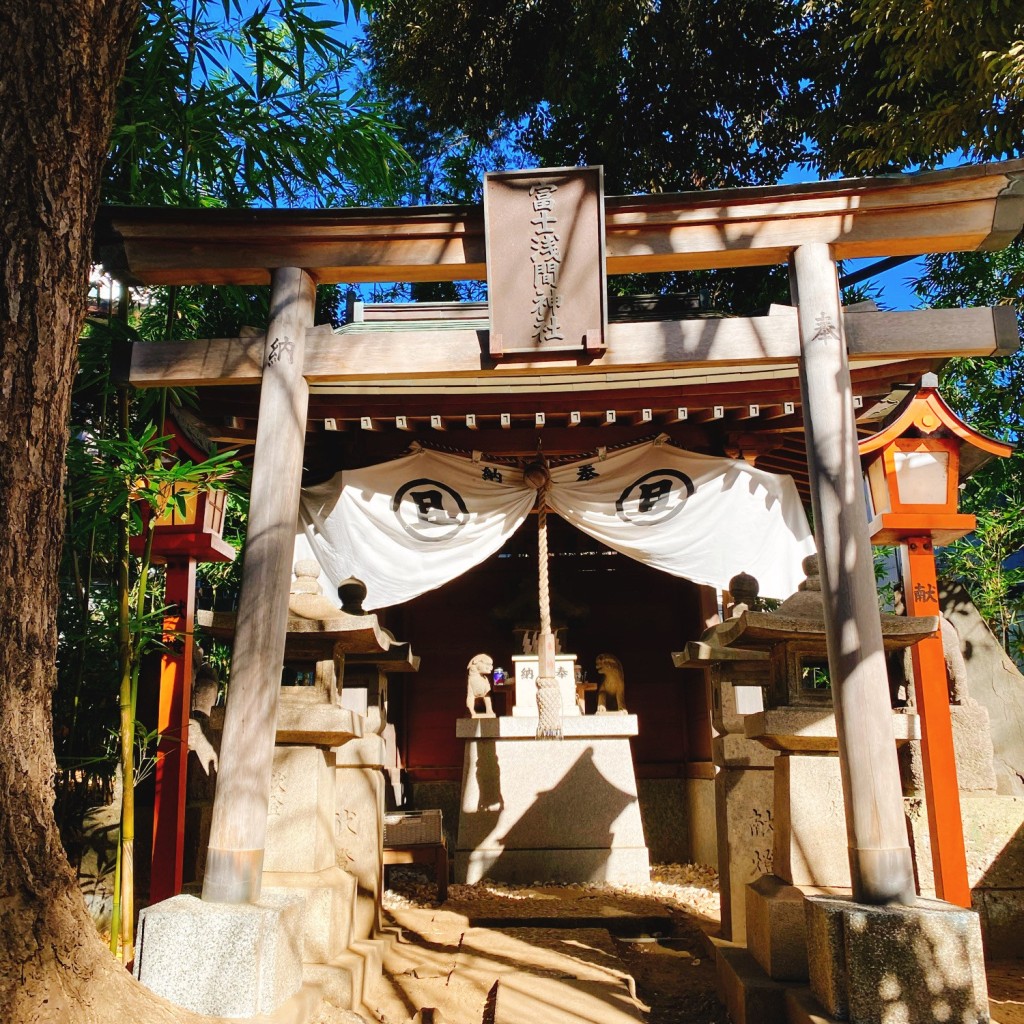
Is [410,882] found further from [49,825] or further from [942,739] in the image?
[49,825]

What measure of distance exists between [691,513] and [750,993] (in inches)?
165

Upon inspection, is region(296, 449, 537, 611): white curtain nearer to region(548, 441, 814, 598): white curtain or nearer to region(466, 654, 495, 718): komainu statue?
region(548, 441, 814, 598): white curtain

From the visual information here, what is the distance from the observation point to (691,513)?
737cm

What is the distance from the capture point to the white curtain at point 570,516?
7.25 m

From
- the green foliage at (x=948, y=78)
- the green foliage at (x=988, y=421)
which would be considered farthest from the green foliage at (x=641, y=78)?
the green foliage at (x=988, y=421)

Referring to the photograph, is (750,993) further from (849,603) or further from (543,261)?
(543,261)

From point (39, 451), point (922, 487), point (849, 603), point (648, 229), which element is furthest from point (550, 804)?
point (39, 451)

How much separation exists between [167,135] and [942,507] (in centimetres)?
611

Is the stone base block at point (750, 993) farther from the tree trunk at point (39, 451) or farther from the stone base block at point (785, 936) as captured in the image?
the tree trunk at point (39, 451)

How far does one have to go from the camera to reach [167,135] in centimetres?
476

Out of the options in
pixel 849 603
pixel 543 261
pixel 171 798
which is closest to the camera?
pixel 849 603

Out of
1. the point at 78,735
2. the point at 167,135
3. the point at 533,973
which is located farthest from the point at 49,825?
the point at 167,135

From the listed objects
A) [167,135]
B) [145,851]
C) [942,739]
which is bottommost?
[145,851]

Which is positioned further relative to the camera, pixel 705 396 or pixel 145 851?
pixel 705 396
